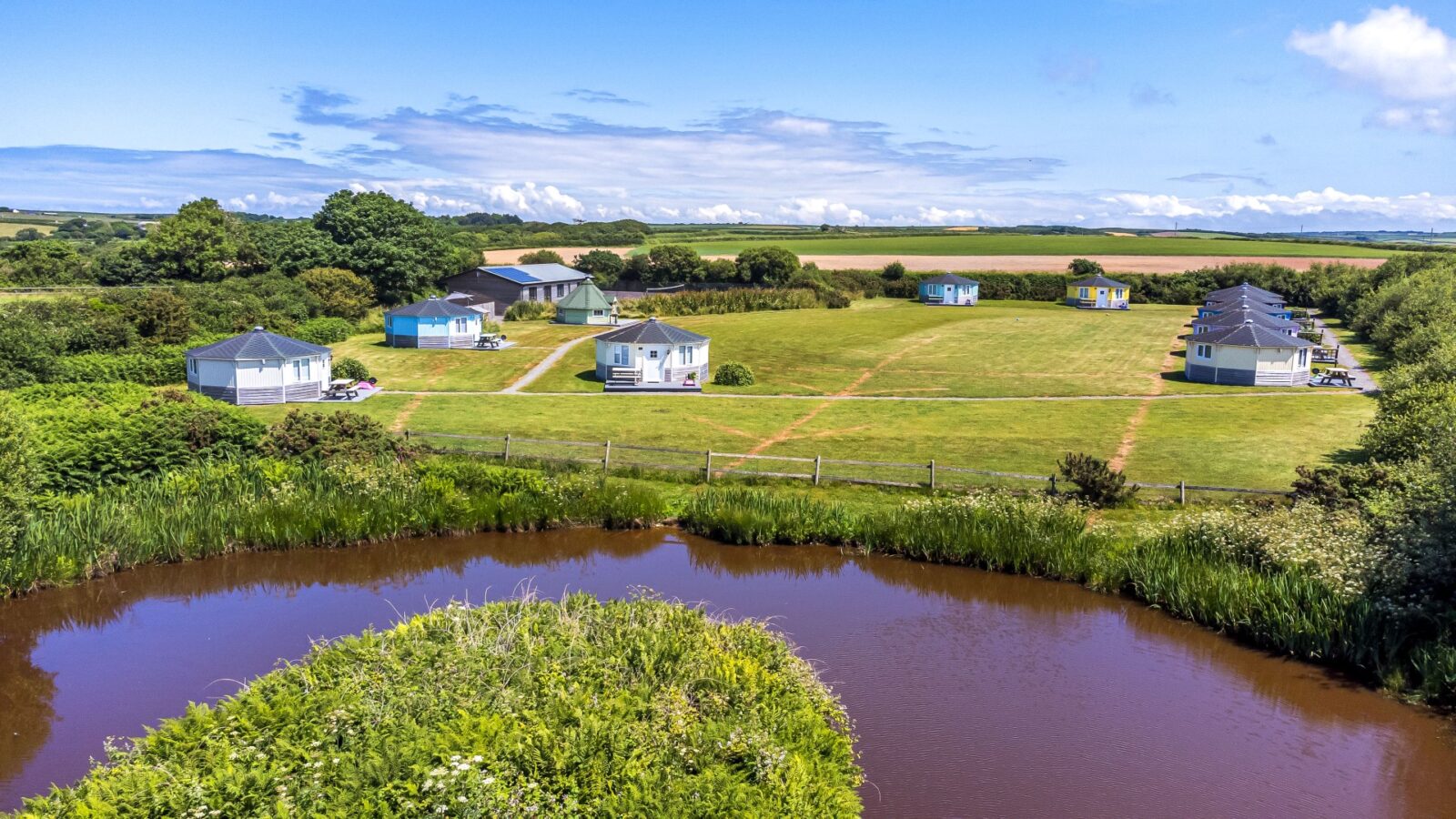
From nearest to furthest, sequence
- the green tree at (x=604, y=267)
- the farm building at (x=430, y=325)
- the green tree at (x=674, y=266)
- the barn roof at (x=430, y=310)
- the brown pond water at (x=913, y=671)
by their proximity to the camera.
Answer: the brown pond water at (x=913, y=671), the barn roof at (x=430, y=310), the farm building at (x=430, y=325), the green tree at (x=674, y=266), the green tree at (x=604, y=267)

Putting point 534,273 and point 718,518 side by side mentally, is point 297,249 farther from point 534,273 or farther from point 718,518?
point 718,518

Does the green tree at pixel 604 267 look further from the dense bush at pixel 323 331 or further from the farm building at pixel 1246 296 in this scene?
the farm building at pixel 1246 296

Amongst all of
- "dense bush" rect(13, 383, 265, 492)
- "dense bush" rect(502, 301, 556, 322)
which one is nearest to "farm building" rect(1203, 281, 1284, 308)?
"dense bush" rect(502, 301, 556, 322)

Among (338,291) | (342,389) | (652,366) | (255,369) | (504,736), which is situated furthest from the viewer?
(338,291)

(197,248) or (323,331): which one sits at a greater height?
(197,248)

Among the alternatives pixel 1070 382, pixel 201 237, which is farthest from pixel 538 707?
pixel 201 237

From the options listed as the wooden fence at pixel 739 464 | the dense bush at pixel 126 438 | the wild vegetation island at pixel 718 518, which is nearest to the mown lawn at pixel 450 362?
the wild vegetation island at pixel 718 518

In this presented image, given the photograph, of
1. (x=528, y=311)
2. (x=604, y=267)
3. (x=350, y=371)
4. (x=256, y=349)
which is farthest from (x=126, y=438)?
(x=604, y=267)
